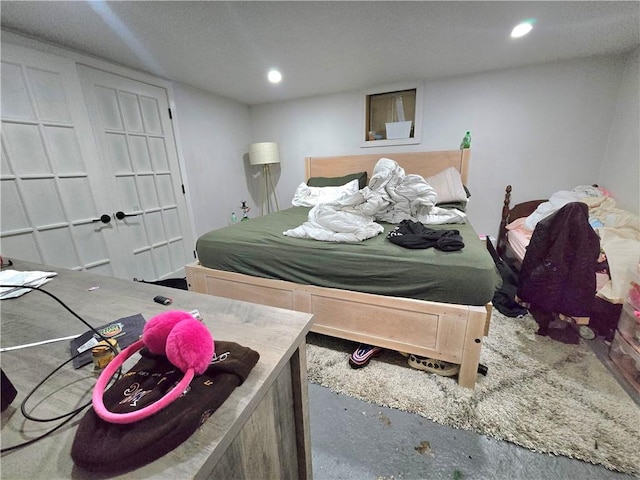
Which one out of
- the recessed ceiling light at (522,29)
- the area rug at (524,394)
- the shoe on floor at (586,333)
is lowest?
the area rug at (524,394)

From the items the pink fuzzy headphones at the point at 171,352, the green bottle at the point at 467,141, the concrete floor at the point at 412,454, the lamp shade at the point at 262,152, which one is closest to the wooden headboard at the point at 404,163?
the green bottle at the point at 467,141

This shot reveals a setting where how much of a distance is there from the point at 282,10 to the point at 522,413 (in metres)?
2.60

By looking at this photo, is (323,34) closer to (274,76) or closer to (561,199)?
(274,76)

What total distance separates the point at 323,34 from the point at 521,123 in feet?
7.35

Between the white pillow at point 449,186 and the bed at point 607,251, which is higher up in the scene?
the white pillow at point 449,186

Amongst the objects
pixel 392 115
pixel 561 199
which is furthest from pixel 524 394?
pixel 392 115

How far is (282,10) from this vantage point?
160 centimetres

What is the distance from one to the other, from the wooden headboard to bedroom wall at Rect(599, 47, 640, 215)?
3.84ft

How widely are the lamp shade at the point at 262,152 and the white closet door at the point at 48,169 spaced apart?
66.5 inches

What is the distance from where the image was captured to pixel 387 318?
148 cm

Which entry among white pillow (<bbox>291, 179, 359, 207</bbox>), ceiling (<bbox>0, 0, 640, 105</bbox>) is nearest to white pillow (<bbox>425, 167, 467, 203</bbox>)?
white pillow (<bbox>291, 179, 359, 207</bbox>)

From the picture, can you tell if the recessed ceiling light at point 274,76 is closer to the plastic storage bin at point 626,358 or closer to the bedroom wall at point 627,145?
the bedroom wall at point 627,145

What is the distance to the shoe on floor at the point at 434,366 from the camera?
58.2 inches

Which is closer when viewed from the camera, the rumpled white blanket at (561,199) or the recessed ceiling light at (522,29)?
the recessed ceiling light at (522,29)
